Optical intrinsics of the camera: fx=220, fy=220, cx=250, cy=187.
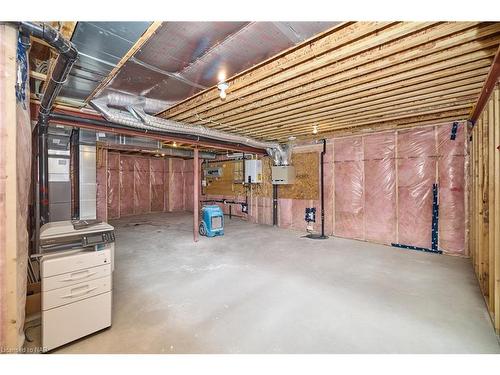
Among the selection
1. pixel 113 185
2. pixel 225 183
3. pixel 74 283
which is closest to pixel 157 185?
pixel 113 185

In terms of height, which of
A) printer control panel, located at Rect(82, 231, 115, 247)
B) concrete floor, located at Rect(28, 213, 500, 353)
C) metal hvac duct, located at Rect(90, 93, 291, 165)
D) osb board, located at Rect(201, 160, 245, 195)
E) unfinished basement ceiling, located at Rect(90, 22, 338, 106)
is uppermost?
unfinished basement ceiling, located at Rect(90, 22, 338, 106)

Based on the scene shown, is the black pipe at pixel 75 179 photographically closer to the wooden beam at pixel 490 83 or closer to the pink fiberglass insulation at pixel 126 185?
the pink fiberglass insulation at pixel 126 185

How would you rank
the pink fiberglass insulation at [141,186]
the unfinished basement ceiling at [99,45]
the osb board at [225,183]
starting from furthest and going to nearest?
the pink fiberglass insulation at [141,186] → the osb board at [225,183] → the unfinished basement ceiling at [99,45]

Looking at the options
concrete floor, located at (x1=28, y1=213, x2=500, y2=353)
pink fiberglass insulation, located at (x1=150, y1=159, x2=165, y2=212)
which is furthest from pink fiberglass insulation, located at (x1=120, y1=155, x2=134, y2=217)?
concrete floor, located at (x1=28, y1=213, x2=500, y2=353)

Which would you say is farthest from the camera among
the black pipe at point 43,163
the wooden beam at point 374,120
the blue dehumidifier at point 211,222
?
the blue dehumidifier at point 211,222

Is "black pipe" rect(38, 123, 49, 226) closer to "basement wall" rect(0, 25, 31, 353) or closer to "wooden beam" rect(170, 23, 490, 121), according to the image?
"basement wall" rect(0, 25, 31, 353)

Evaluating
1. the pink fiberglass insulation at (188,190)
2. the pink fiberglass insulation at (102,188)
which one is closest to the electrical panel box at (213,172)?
the pink fiberglass insulation at (188,190)

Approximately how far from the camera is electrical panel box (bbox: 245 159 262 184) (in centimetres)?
709

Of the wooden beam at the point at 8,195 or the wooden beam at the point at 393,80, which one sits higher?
the wooden beam at the point at 393,80

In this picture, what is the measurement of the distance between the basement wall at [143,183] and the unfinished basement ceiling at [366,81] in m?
5.77

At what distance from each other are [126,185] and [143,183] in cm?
70

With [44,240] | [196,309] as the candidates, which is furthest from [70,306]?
[196,309]

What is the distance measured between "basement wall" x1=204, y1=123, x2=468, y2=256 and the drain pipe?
5.42 meters

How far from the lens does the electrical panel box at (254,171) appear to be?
7.09 metres
